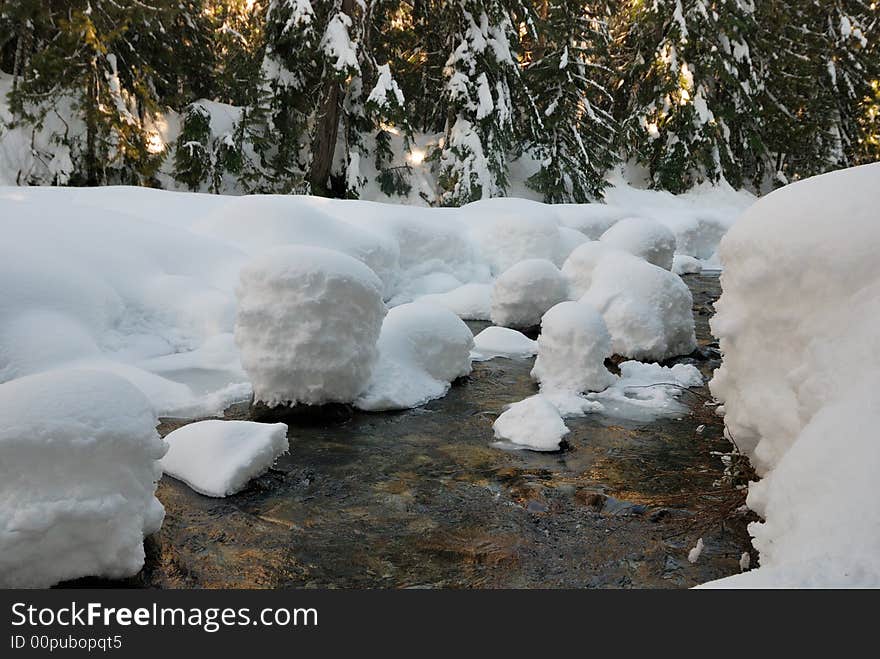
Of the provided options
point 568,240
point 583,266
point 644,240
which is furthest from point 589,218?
point 583,266

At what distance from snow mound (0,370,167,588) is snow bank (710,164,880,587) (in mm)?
2415

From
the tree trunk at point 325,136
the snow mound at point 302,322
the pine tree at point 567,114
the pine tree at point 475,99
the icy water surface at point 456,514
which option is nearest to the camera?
the icy water surface at point 456,514

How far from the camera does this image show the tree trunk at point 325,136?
13625 millimetres

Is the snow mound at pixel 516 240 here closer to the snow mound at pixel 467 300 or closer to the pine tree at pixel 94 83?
the snow mound at pixel 467 300

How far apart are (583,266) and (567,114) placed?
28.9 feet

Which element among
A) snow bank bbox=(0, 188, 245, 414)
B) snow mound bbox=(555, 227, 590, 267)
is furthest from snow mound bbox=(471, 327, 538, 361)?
snow mound bbox=(555, 227, 590, 267)

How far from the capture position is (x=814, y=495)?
7.64 ft

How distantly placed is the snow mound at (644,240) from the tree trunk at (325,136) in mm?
6663

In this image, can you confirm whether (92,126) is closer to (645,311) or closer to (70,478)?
(645,311)

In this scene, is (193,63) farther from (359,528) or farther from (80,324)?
(359,528)

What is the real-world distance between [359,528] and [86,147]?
12.0m

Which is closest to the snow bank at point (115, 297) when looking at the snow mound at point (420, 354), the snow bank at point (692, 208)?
the snow mound at point (420, 354)

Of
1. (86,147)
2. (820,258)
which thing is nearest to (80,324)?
(820,258)

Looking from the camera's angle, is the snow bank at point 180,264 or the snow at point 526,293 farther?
the snow at point 526,293
